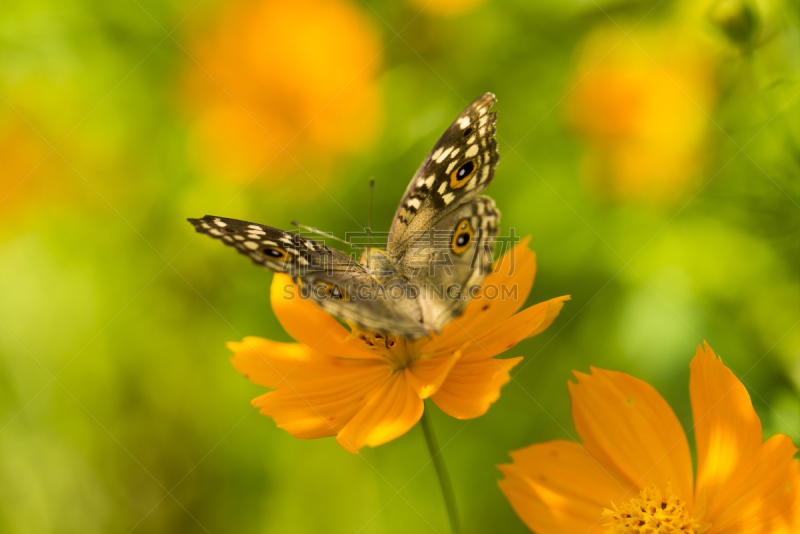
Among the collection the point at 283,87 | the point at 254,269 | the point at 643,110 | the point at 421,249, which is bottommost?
the point at 254,269

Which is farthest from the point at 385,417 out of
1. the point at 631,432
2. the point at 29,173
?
the point at 29,173

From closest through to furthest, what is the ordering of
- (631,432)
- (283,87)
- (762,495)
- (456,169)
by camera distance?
(762,495) < (631,432) < (456,169) < (283,87)

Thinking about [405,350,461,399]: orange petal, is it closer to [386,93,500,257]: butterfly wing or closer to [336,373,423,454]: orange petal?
[336,373,423,454]: orange petal

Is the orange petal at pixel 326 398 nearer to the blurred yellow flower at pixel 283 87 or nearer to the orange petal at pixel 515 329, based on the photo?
the orange petal at pixel 515 329

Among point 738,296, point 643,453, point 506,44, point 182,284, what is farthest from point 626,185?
point 182,284

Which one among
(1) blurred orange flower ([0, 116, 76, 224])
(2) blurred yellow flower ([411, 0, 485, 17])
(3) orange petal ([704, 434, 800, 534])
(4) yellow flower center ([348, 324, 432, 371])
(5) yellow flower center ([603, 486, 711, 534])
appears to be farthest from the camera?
(1) blurred orange flower ([0, 116, 76, 224])

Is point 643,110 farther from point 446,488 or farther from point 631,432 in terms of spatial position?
point 446,488

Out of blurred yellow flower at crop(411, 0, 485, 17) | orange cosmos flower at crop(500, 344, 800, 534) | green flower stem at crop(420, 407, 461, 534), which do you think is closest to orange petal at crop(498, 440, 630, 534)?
orange cosmos flower at crop(500, 344, 800, 534)
